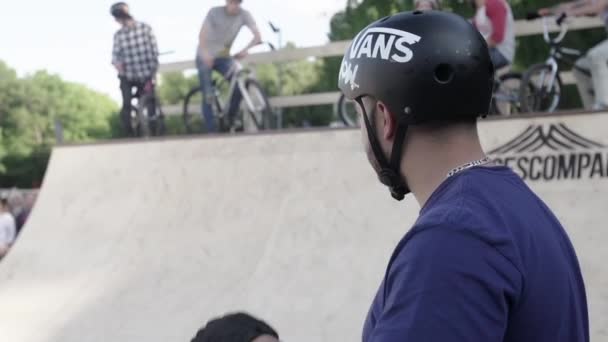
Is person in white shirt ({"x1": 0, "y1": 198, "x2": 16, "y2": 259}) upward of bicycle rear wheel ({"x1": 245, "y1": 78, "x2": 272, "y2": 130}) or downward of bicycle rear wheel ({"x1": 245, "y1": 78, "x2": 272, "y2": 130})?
downward

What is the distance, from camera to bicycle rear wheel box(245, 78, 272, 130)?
9.11 meters

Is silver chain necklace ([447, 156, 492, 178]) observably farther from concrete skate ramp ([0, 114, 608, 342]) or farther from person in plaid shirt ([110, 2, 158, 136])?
person in plaid shirt ([110, 2, 158, 136])

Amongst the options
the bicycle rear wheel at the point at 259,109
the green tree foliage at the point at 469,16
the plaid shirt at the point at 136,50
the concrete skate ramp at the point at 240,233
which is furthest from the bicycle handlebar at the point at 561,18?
the plaid shirt at the point at 136,50

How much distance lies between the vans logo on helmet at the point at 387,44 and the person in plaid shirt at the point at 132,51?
8081mm

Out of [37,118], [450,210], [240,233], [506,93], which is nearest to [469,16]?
[506,93]

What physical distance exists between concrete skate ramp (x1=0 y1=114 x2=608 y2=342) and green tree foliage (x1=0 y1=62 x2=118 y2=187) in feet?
156

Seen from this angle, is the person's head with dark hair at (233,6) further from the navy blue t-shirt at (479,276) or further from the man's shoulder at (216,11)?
the navy blue t-shirt at (479,276)

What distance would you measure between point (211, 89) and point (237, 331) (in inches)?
305

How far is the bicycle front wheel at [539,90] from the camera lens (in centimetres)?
766

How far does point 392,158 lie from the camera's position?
147 centimetres

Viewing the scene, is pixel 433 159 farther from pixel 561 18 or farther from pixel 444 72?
pixel 561 18

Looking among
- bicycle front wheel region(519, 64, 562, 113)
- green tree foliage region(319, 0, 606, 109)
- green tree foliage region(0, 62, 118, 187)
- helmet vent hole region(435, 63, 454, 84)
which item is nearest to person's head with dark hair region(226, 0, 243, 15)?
bicycle front wheel region(519, 64, 562, 113)

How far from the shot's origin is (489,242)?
Result: 118 centimetres

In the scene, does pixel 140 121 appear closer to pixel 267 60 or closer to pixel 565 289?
pixel 267 60
